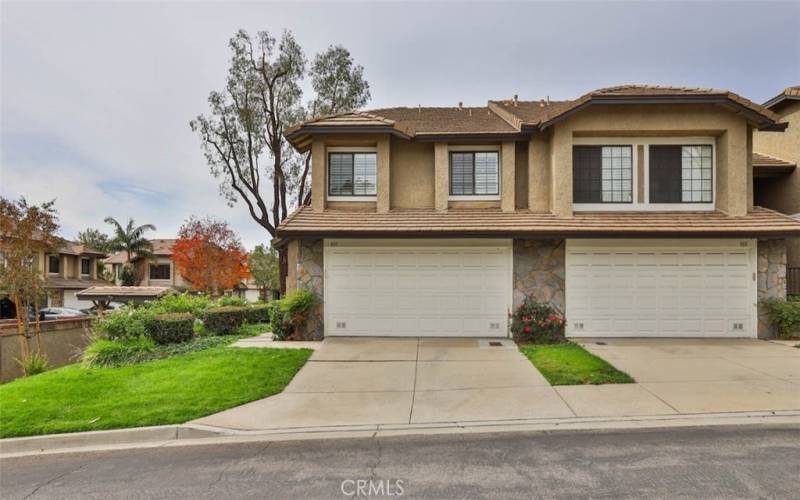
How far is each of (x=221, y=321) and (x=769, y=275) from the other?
15.9 metres

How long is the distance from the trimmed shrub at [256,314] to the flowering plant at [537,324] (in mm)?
9053

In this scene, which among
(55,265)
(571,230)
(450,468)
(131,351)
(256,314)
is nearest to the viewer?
(450,468)

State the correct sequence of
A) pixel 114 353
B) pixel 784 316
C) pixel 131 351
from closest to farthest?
pixel 114 353
pixel 131 351
pixel 784 316

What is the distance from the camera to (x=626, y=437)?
5.08m

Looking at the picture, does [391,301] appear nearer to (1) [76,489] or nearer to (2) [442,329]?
(2) [442,329]

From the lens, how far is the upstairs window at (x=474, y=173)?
39.7 feet

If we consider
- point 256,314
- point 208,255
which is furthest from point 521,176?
point 208,255

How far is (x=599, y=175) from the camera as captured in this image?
11.6 metres

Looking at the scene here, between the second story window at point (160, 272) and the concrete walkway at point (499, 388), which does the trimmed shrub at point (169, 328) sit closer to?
the concrete walkway at point (499, 388)

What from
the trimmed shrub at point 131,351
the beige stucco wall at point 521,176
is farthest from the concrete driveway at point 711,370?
the trimmed shrub at point 131,351

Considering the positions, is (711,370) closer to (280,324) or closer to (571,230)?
(571,230)

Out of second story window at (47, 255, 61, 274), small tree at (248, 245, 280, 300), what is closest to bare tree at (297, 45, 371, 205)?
small tree at (248, 245, 280, 300)

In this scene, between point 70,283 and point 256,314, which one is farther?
point 70,283

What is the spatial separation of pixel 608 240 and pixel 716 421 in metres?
6.26
